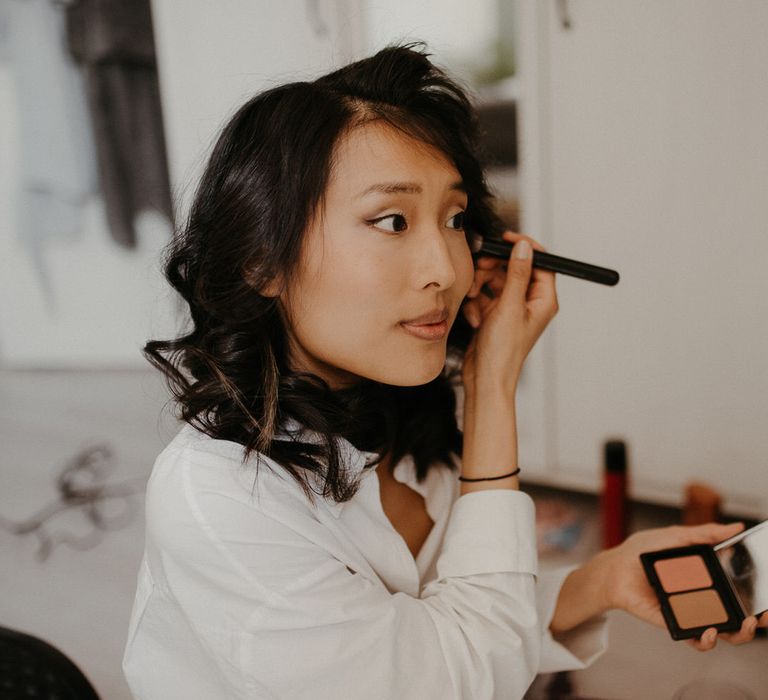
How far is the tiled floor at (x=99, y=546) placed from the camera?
122 centimetres

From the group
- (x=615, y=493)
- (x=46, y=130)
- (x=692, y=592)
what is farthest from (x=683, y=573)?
(x=46, y=130)

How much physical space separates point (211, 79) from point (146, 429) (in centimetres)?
123

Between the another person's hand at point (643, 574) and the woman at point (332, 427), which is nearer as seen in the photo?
the woman at point (332, 427)

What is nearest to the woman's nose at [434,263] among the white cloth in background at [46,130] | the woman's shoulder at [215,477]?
the woman's shoulder at [215,477]

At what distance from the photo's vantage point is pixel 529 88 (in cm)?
147

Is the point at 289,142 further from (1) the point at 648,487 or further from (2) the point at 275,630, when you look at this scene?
(1) the point at 648,487

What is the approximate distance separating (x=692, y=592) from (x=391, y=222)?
1.79 ft

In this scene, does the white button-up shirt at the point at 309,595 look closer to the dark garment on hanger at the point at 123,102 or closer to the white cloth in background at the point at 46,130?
the dark garment on hanger at the point at 123,102

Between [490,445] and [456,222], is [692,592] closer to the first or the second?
[490,445]

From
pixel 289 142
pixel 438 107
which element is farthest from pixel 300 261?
pixel 438 107

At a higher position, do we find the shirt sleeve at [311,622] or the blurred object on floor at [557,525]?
the shirt sleeve at [311,622]

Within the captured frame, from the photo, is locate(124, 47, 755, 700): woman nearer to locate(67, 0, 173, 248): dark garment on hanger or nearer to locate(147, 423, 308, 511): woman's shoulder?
locate(147, 423, 308, 511): woman's shoulder

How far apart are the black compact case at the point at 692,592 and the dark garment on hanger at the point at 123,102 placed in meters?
1.88

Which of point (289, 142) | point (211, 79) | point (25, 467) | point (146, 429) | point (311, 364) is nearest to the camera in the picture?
point (289, 142)
